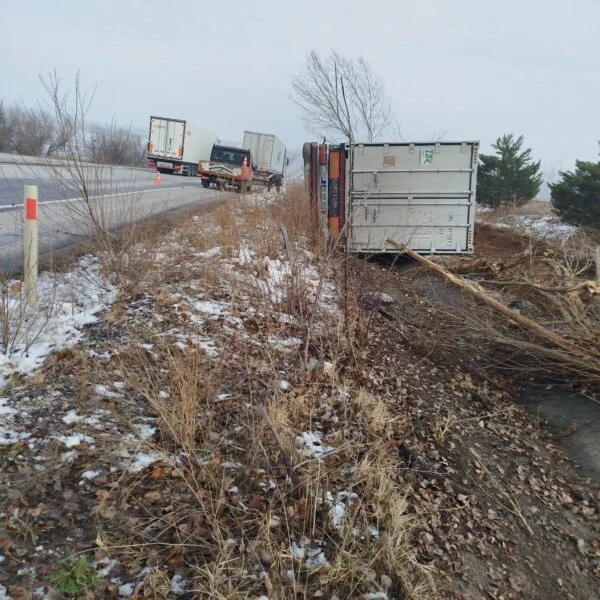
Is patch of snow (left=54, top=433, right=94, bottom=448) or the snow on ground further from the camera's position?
the snow on ground

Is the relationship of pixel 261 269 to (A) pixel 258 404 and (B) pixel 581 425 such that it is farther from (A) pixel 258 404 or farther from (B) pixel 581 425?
(B) pixel 581 425

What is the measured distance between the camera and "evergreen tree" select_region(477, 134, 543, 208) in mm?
22172

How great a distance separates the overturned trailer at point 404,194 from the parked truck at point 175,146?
21.6 metres

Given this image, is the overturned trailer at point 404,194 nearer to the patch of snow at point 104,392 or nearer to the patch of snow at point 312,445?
the patch of snow at point 312,445

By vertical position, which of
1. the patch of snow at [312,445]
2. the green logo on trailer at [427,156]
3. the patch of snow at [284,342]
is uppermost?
the green logo on trailer at [427,156]

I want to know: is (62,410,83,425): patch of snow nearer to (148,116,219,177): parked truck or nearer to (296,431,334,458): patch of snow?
(296,431,334,458): patch of snow

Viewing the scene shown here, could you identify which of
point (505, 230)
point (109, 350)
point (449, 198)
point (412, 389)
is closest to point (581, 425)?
point (412, 389)

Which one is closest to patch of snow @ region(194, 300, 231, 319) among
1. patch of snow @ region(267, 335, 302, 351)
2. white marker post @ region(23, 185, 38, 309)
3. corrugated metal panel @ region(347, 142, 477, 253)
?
patch of snow @ region(267, 335, 302, 351)

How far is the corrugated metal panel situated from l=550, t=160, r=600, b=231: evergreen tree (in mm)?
8838

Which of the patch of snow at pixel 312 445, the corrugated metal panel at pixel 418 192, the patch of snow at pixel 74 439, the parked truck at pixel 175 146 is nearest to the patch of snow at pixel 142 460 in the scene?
the patch of snow at pixel 74 439

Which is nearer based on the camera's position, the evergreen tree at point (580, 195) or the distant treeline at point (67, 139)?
the distant treeline at point (67, 139)

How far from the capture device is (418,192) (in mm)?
9422

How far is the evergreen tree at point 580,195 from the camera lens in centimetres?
1614

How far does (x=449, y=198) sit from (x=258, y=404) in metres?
7.10
